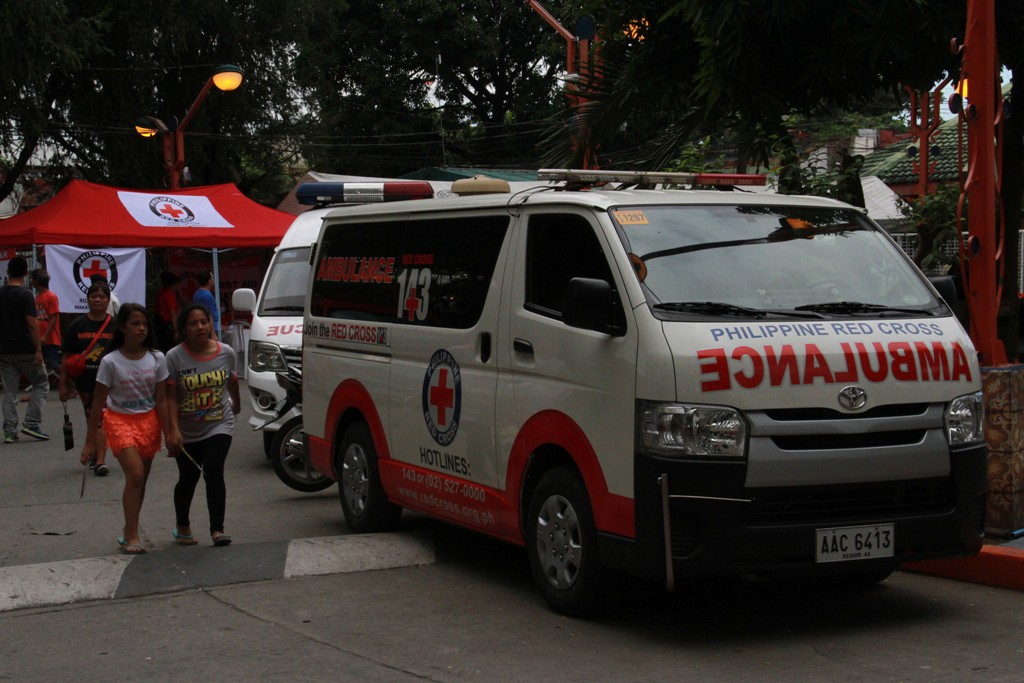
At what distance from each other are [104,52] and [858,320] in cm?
2676

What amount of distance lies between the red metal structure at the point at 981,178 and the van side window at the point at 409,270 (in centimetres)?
300

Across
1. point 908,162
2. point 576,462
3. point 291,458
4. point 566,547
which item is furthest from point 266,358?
point 908,162

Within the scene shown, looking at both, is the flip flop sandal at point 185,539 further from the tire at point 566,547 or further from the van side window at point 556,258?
the van side window at point 556,258

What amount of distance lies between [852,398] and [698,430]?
29.3 inches

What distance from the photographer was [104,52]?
97.5 ft

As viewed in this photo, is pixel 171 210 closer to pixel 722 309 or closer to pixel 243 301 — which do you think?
pixel 243 301

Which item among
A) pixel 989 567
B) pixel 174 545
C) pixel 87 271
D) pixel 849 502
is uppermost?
pixel 87 271

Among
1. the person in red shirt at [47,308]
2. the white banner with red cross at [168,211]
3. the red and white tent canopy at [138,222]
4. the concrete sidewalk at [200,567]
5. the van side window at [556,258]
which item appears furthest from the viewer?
the white banner with red cross at [168,211]

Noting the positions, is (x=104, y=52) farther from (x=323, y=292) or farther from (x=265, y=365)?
(x=323, y=292)

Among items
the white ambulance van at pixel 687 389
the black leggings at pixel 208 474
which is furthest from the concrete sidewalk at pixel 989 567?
the black leggings at pixel 208 474

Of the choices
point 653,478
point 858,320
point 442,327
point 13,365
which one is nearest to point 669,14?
point 442,327

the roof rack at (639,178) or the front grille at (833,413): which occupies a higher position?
the roof rack at (639,178)

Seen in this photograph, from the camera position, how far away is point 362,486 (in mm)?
8828

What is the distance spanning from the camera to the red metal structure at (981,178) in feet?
26.0
